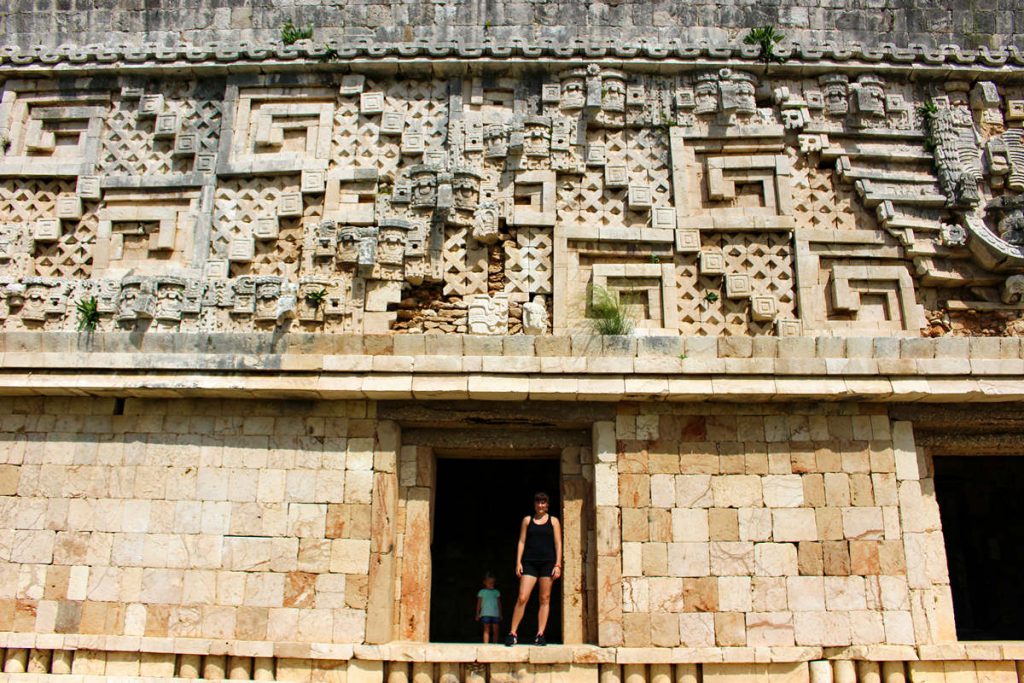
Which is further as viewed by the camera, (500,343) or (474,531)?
(474,531)

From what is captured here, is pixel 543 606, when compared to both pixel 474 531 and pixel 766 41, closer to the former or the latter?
pixel 474 531

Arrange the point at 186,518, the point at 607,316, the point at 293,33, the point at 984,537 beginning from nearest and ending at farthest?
the point at 186,518 < the point at 607,316 < the point at 293,33 < the point at 984,537

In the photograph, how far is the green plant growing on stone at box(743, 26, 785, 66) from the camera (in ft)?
26.4

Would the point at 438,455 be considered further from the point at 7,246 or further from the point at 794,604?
the point at 7,246

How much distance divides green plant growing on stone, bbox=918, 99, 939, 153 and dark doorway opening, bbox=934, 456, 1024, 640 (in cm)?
464

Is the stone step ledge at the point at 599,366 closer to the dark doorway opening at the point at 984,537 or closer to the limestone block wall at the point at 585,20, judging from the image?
the limestone block wall at the point at 585,20

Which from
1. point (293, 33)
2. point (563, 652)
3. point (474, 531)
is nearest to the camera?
point (563, 652)

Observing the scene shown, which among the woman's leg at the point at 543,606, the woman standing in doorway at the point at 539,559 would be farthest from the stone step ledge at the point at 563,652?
the woman standing in doorway at the point at 539,559

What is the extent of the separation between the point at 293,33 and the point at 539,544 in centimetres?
565

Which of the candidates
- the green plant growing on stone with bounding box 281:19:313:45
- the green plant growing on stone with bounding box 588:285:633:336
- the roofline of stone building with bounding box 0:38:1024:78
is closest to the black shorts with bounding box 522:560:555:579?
the green plant growing on stone with bounding box 588:285:633:336

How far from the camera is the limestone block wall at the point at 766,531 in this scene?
6652mm

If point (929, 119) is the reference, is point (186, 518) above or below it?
below

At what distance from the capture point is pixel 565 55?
26.5 feet

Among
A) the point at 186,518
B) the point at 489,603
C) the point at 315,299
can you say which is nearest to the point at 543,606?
the point at 489,603
